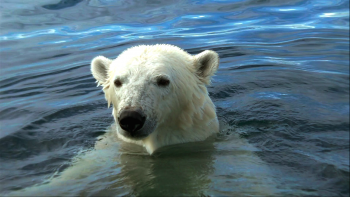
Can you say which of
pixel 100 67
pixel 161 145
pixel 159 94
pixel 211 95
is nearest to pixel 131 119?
pixel 159 94

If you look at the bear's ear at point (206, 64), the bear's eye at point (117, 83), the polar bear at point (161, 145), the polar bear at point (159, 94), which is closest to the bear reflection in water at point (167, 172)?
the polar bear at point (161, 145)

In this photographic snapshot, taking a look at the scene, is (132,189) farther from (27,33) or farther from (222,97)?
(27,33)

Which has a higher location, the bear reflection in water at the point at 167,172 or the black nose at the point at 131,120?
the black nose at the point at 131,120

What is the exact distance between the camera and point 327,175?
11.2 feet

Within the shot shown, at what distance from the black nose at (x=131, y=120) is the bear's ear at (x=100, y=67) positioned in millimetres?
1416

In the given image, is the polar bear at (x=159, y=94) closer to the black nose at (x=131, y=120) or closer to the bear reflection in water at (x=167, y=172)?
the black nose at (x=131, y=120)

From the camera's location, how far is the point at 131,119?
409 centimetres

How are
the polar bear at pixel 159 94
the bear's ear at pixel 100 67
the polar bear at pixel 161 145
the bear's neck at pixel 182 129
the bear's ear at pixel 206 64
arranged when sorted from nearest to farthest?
the polar bear at pixel 161 145
the polar bear at pixel 159 94
the bear's neck at pixel 182 129
the bear's ear at pixel 206 64
the bear's ear at pixel 100 67

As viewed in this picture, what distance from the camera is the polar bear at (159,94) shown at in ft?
14.2

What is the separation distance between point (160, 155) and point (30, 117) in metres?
2.97

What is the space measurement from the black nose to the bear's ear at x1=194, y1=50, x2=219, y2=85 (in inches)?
52.6

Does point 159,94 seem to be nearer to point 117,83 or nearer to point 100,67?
point 117,83

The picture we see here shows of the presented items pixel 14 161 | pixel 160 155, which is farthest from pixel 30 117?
pixel 160 155

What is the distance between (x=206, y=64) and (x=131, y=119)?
1.57 meters
